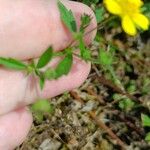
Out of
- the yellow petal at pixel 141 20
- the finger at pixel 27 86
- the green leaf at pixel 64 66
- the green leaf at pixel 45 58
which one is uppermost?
the green leaf at pixel 45 58

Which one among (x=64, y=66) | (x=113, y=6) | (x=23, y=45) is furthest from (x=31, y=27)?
(x=113, y=6)

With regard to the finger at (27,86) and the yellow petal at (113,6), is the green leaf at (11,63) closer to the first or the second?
the finger at (27,86)

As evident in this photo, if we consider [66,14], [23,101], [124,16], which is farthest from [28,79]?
[124,16]

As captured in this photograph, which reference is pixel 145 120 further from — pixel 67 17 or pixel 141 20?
pixel 67 17

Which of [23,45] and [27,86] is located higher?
[23,45]

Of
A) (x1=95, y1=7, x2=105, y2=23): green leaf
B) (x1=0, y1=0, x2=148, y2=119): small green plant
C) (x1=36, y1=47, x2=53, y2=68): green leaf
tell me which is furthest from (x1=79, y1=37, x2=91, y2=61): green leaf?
(x1=95, y1=7, x2=105, y2=23): green leaf

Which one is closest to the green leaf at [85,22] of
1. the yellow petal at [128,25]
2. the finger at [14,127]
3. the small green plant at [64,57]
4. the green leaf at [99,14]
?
the small green plant at [64,57]

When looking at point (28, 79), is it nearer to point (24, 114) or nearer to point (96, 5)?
point (24, 114)
